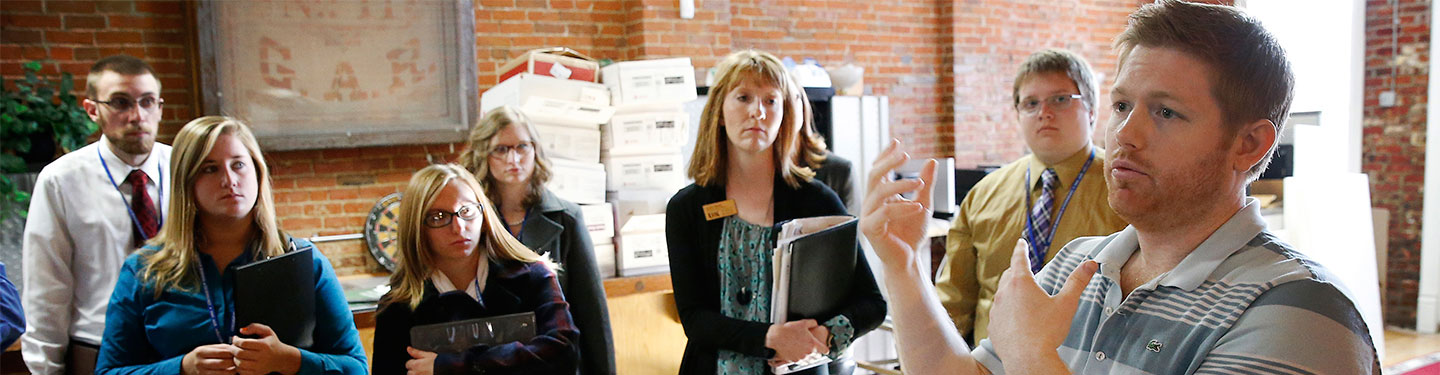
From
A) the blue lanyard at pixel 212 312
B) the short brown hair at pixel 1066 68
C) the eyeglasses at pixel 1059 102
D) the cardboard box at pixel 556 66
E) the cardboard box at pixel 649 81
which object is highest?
the cardboard box at pixel 556 66

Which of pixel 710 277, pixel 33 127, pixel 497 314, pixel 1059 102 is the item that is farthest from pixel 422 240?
pixel 33 127

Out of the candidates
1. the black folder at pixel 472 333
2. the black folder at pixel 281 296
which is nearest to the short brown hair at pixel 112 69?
the black folder at pixel 281 296

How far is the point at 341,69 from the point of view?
15.1ft

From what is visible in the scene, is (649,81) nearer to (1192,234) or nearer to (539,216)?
(539,216)

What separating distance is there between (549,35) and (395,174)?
1.15 m

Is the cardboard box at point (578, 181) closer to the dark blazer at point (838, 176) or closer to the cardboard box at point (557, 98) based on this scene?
the cardboard box at point (557, 98)

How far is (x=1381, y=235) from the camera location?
18.3ft

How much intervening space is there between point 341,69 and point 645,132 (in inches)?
62.1

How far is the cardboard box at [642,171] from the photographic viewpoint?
4.29m

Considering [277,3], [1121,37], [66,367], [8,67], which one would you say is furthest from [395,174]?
[1121,37]

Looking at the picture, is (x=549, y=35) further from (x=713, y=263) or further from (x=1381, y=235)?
(x=1381, y=235)

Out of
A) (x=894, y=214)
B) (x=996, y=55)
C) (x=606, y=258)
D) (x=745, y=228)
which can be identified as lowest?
(x=606, y=258)

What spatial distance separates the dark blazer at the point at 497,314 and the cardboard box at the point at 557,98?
6.50 feet

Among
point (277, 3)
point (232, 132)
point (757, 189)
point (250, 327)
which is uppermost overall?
point (277, 3)
